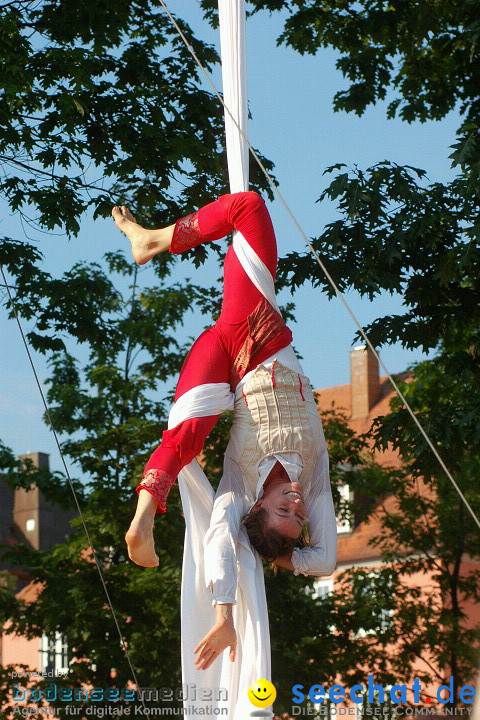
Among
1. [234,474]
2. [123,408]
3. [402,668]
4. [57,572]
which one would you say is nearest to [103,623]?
[57,572]

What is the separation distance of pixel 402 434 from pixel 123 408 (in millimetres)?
4363

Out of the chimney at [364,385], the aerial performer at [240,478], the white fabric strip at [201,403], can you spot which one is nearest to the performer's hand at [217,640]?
the aerial performer at [240,478]

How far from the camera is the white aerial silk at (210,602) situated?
195 inches

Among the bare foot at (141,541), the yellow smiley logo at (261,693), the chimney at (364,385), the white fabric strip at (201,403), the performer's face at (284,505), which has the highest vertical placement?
the chimney at (364,385)

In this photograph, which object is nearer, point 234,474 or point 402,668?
point 234,474

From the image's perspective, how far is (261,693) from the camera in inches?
189

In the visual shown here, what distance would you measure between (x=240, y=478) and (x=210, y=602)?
49 cm

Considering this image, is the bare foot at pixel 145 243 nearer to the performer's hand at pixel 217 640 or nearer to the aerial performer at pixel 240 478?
the aerial performer at pixel 240 478

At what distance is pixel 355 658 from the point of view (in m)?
12.0

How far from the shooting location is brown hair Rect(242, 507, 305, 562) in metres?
4.95

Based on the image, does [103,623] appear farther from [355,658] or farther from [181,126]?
[181,126]

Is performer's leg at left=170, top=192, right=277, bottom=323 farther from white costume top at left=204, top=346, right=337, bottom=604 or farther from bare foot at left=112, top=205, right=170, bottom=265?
white costume top at left=204, top=346, right=337, bottom=604

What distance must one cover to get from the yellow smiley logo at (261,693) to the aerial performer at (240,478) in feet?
0.08

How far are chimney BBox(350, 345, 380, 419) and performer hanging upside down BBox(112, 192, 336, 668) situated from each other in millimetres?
18804
